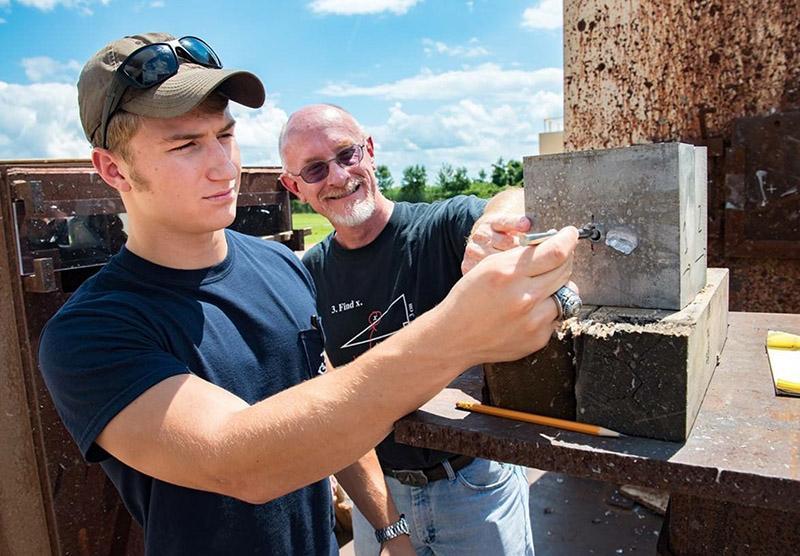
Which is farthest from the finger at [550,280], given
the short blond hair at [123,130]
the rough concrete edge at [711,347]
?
the short blond hair at [123,130]

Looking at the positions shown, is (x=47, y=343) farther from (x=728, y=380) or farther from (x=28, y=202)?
(x=728, y=380)

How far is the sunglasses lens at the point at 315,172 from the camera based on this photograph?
2.53 metres

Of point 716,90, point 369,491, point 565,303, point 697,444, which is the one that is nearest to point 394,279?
point 369,491

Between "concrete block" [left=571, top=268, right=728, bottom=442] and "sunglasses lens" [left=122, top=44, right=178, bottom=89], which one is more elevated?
"sunglasses lens" [left=122, top=44, right=178, bottom=89]

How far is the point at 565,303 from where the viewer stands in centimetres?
117

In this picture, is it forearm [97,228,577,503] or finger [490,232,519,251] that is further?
finger [490,232,519,251]

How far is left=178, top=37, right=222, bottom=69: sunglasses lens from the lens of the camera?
170 centimetres

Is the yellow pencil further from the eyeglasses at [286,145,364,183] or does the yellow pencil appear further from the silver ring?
the eyeglasses at [286,145,364,183]

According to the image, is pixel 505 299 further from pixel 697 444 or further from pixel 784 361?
pixel 784 361

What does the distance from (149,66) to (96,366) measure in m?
0.77

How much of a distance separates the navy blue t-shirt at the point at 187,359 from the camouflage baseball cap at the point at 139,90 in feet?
1.21

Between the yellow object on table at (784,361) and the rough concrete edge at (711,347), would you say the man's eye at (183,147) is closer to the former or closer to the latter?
the rough concrete edge at (711,347)

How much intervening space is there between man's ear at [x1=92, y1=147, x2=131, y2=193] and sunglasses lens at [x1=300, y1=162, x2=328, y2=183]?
3.41 feet

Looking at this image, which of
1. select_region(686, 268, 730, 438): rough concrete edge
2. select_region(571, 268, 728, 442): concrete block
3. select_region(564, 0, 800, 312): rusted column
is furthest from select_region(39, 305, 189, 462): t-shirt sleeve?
select_region(564, 0, 800, 312): rusted column
